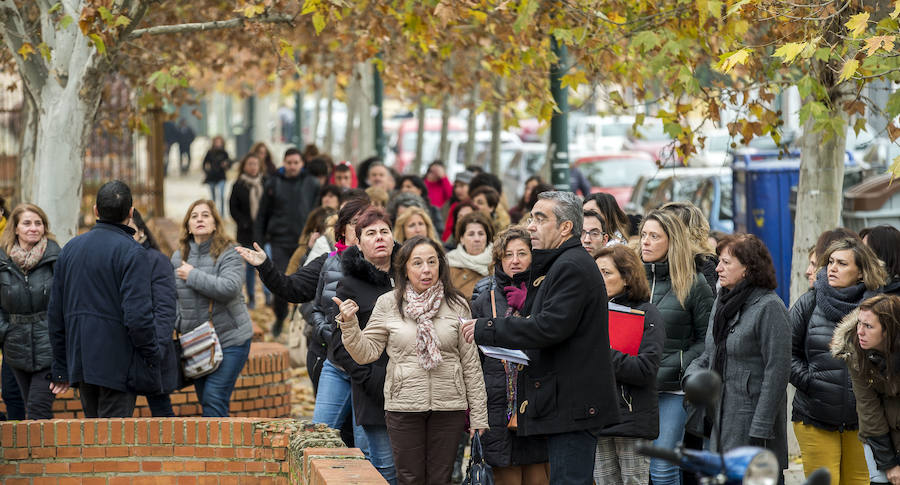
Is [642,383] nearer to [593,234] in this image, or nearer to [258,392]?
[593,234]

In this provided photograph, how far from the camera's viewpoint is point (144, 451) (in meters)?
6.77

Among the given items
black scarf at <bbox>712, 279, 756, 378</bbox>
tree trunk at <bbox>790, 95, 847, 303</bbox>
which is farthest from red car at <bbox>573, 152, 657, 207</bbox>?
black scarf at <bbox>712, 279, 756, 378</bbox>

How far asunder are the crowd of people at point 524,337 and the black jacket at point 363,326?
0.01 metres

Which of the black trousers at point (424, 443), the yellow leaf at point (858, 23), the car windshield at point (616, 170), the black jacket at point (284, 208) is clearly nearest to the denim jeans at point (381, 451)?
the black trousers at point (424, 443)

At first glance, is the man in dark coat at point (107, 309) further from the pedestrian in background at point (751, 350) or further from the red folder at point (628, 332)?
the pedestrian in background at point (751, 350)

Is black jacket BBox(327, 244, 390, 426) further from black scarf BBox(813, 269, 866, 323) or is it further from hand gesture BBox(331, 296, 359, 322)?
black scarf BBox(813, 269, 866, 323)

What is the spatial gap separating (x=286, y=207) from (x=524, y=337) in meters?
8.79

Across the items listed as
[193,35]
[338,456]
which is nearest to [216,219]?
[338,456]

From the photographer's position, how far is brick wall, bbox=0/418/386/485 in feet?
21.8

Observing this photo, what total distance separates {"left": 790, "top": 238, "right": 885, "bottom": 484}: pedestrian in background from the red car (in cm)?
1443

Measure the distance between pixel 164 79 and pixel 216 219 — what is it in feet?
7.30

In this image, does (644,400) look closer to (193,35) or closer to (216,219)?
(216,219)

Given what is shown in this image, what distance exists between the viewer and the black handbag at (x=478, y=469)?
6363mm

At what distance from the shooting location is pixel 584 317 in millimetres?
5742
